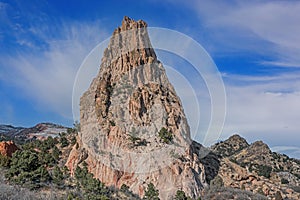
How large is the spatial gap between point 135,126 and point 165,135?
4.67 metres

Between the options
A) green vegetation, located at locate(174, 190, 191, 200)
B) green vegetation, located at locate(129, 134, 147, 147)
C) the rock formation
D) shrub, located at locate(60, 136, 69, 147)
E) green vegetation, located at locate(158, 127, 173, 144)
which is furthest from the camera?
shrub, located at locate(60, 136, 69, 147)

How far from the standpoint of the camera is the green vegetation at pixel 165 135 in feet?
135

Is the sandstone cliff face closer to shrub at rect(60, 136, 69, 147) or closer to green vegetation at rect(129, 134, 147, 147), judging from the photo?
green vegetation at rect(129, 134, 147, 147)

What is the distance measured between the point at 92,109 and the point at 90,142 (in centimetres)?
594

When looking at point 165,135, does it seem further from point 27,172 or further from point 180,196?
point 27,172

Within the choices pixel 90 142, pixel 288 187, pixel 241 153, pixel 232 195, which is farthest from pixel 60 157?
pixel 241 153

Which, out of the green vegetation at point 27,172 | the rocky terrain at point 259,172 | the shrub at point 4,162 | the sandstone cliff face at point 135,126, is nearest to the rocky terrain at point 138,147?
the sandstone cliff face at point 135,126

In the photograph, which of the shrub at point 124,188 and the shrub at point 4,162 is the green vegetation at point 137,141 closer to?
the shrub at point 124,188

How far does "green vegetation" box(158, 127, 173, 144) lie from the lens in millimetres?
41188

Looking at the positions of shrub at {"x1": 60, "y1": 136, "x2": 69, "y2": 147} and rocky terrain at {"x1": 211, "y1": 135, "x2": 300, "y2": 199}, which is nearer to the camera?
rocky terrain at {"x1": 211, "y1": 135, "x2": 300, "y2": 199}

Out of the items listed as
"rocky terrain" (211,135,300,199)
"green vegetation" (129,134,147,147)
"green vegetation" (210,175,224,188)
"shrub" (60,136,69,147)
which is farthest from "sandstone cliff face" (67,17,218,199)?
"shrub" (60,136,69,147)

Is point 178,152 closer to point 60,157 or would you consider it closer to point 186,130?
point 186,130

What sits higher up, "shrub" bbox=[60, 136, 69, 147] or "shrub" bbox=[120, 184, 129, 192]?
"shrub" bbox=[60, 136, 69, 147]

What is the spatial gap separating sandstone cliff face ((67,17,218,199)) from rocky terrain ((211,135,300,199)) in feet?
10.4
